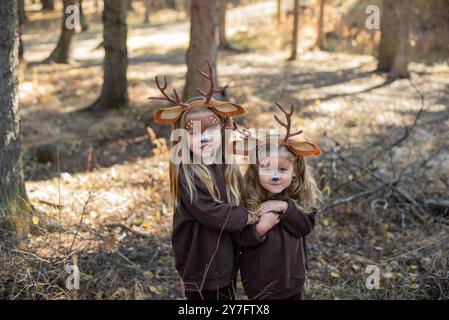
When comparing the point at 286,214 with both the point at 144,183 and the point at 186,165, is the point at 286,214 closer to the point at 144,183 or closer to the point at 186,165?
the point at 186,165

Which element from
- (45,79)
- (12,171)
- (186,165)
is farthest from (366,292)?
(45,79)

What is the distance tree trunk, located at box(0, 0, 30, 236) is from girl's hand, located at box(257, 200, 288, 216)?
2292 mm

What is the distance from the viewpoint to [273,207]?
9.04 feet

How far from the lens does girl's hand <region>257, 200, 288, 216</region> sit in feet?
9.03

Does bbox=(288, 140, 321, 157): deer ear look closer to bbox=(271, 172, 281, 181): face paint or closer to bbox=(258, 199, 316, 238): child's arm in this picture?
bbox=(271, 172, 281, 181): face paint

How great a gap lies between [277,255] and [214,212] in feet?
1.56

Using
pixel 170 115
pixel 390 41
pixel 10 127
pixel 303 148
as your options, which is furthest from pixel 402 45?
pixel 170 115

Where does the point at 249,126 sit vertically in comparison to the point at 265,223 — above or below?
below

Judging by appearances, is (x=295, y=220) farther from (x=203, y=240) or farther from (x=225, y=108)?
Result: (x=225, y=108)

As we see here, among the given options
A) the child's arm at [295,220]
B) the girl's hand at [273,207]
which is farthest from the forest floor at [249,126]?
the child's arm at [295,220]

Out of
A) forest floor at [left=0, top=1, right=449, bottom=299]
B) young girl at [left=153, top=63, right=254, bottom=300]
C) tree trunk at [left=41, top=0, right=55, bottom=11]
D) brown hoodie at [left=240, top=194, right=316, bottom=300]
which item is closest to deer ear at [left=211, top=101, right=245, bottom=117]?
young girl at [left=153, top=63, right=254, bottom=300]

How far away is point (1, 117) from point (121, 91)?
564 cm

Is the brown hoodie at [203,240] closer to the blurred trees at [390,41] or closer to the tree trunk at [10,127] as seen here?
the tree trunk at [10,127]

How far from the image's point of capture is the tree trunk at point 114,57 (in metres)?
9.29
